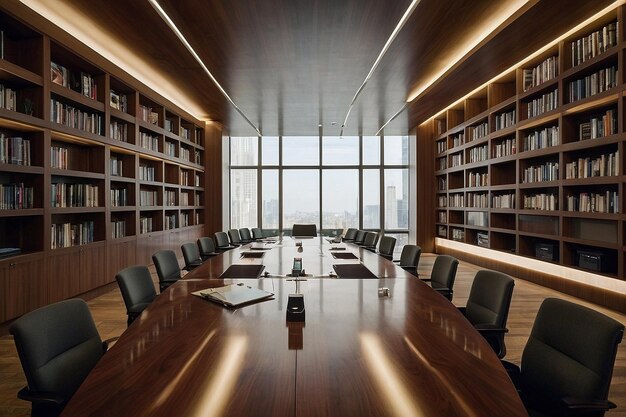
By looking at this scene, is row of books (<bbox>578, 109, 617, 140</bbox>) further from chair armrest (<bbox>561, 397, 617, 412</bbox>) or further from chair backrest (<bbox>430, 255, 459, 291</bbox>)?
chair armrest (<bbox>561, 397, 617, 412</bbox>)

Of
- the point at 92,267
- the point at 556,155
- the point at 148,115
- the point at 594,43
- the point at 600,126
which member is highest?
the point at 594,43

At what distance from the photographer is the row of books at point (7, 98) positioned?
3.42 meters

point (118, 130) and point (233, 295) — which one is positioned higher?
point (118, 130)

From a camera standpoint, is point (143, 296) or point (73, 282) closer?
point (143, 296)

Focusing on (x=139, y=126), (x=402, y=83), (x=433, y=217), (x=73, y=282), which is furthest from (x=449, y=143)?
(x=73, y=282)

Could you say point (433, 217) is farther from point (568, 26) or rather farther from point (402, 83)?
point (568, 26)

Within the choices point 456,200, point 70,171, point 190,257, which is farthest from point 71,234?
point 456,200

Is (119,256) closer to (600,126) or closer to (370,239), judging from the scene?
(370,239)

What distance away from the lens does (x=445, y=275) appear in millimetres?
2895

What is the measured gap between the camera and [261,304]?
1991mm

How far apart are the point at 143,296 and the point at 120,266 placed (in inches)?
128

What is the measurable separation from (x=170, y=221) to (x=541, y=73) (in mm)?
7334

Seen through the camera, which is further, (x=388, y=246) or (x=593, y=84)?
(x=388, y=246)

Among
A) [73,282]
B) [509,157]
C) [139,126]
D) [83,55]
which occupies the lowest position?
[73,282]
